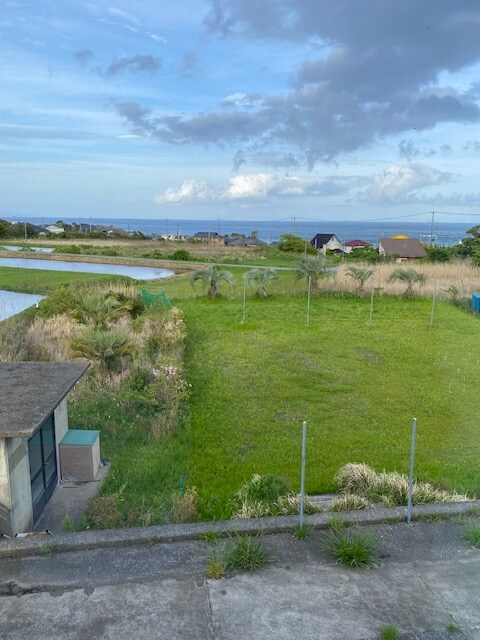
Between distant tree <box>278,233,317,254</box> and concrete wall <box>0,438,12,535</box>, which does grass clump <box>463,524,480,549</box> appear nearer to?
concrete wall <box>0,438,12,535</box>

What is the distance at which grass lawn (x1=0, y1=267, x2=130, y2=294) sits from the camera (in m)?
23.2

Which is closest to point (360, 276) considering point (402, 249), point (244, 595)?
point (244, 595)

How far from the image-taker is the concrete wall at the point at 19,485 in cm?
466

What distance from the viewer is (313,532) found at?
15.8ft

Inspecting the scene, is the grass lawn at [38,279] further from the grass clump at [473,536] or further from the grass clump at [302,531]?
the grass clump at [473,536]

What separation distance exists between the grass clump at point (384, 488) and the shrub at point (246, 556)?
140cm

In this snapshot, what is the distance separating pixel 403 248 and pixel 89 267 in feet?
66.7

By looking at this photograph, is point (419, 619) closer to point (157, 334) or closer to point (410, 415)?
point (410, 415)

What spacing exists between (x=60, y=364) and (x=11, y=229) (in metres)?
59.1

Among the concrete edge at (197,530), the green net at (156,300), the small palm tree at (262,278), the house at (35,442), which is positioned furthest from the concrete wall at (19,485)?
the small palm tree at (262,278)

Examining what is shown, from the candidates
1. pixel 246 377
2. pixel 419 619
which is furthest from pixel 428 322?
pixel 419 619

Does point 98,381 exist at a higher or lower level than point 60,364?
lower

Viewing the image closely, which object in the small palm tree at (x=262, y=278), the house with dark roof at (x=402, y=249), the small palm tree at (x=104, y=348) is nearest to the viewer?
the small palm tree at (x=104, y=348)

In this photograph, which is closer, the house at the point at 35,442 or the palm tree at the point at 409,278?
the house at the point at 35,442
